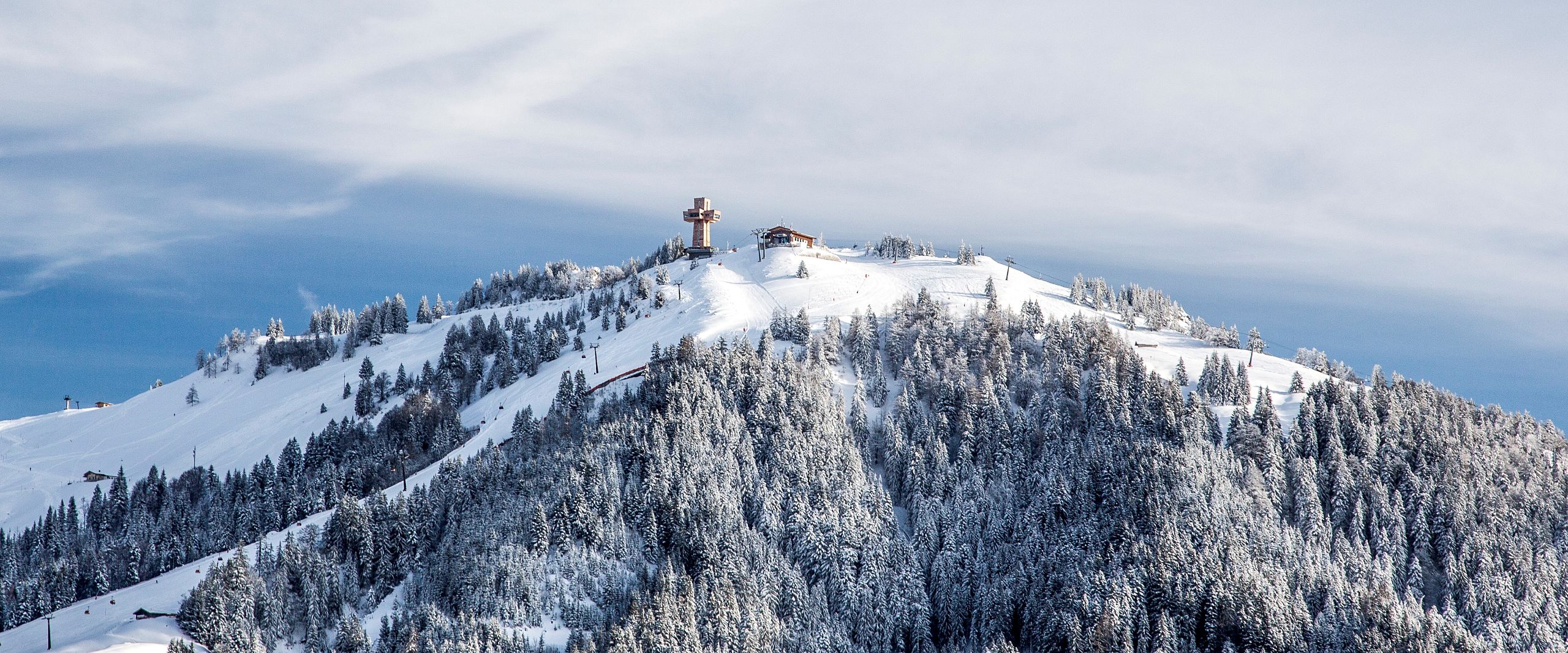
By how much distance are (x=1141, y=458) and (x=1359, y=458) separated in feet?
88.1

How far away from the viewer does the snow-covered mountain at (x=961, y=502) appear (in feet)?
365

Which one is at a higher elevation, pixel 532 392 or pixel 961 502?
pixel 532 392

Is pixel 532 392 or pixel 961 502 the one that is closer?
pixel 961 502

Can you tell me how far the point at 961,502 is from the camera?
447 feet

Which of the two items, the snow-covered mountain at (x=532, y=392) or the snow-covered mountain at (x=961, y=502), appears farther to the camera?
the snow-covered mountain at (x=532, y=392)

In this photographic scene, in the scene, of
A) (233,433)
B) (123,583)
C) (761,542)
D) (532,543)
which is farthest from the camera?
(233,433)

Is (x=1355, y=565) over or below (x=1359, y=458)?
below

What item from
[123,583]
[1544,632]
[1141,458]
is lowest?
[123,583]

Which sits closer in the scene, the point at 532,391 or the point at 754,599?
the point at 754,599

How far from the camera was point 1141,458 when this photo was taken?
131 meters

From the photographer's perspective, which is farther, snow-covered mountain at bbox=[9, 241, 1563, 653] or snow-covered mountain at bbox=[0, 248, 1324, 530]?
snow-covered mountain at bbox=[0, 248, 1324, 530]

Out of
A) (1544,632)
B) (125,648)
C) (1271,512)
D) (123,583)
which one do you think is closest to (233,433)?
(123,583)

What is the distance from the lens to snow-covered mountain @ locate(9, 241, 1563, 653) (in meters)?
111

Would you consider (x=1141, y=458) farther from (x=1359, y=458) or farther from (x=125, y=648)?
(x=125, y=648)
